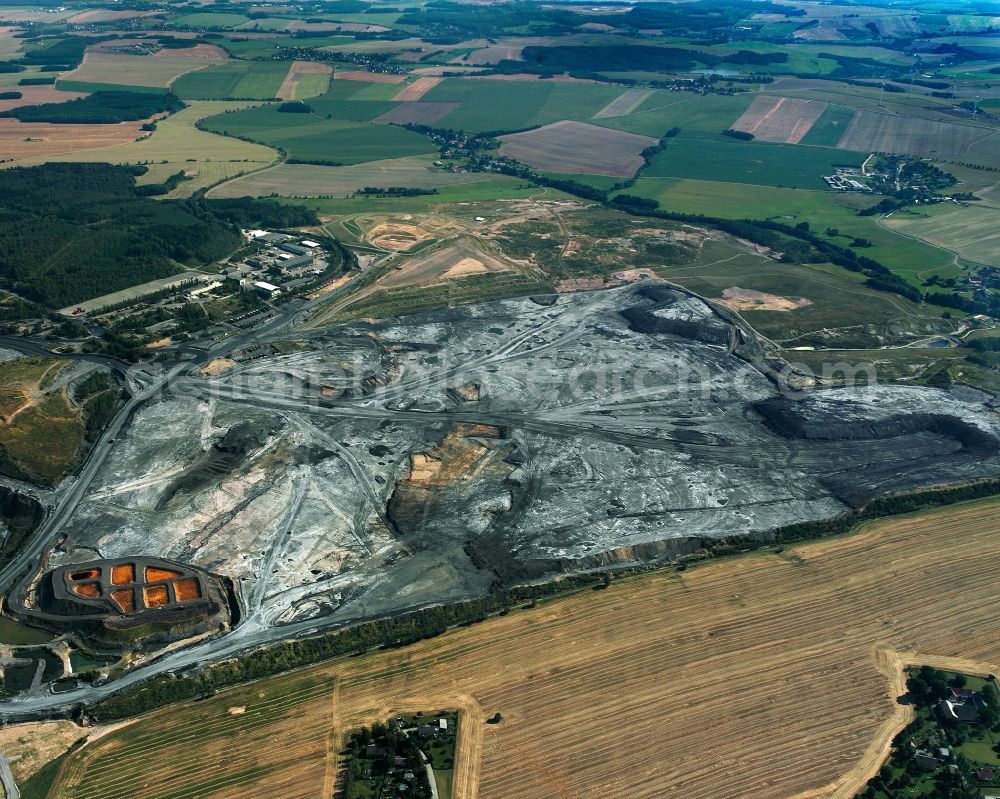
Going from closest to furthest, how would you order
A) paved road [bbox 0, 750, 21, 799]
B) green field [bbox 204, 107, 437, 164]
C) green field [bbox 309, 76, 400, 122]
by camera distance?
paved road [bbox 0, 750, 21, 799], green field [bbox 204, 107, 437, 164], green field [bbox 309, 76, 400, 122]

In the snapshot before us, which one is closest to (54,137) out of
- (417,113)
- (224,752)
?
(417,113)

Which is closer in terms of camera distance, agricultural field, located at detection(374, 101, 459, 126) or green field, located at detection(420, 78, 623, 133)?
green field, located at detection(420, 78, 623, 133)

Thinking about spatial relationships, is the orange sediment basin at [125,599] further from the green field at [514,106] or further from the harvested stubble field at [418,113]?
the harvested stubble field at [418,113]

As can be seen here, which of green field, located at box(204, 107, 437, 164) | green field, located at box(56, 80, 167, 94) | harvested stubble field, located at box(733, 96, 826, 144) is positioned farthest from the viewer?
green field, located at box(56, 80, 167, 94)

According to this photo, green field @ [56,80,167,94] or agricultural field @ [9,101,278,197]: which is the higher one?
green field @ [56,80,167,94]

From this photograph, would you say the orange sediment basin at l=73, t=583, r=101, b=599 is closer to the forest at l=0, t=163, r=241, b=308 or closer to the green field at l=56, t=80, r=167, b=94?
the forest at l=0, t=163, r=241, b=308

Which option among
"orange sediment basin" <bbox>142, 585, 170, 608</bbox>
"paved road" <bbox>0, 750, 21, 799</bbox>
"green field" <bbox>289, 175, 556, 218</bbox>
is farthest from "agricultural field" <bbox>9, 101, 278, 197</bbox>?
"paved road" <bbox>0, 750, 21, 799</bbox>

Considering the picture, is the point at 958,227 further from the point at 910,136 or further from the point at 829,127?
the point at 829,127
